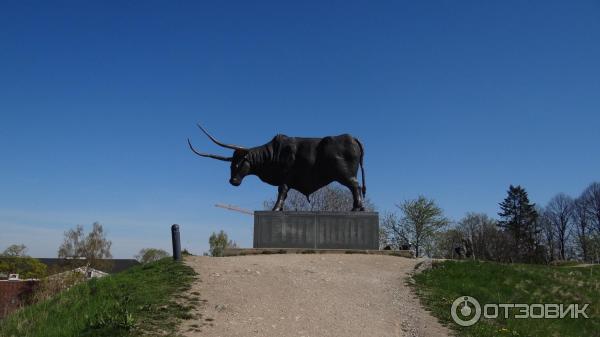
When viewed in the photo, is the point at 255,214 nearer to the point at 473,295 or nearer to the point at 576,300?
the point at 473,295

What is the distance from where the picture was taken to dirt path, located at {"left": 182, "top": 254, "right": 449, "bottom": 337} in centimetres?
839

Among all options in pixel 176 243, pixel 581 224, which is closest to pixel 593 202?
pixel 581 224

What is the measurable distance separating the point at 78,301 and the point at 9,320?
4.07 ft

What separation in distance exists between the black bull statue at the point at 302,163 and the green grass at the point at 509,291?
5.19 m

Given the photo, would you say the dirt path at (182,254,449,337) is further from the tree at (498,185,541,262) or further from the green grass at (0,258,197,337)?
the tree at (498,185,541,262)

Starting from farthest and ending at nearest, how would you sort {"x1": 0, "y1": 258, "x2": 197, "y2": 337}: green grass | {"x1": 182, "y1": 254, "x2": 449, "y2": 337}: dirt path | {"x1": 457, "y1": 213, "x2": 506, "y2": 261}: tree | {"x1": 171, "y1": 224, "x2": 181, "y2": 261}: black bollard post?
1. {"x1": 457, "y1": 213, "x2": 506, "y2": 261}: tree
2. {"x1": 171, "y1": 224, "x2": 181, "y2": 261}: black bollard post
3. {"x1": 182, "y1": 254, "x2": 449, "y2": 337}: dirt path
4. {"x1": 0, "y1": 258, "x2": 197, "y2": 337}: green grass

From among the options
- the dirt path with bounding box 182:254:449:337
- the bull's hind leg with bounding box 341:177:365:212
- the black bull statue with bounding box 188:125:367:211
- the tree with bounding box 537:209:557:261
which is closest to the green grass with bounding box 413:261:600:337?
the dirt path with bounding box 182:254:449:337

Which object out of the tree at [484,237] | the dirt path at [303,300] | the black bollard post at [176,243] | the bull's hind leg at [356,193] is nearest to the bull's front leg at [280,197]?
the bull's hind leg at [356,193]

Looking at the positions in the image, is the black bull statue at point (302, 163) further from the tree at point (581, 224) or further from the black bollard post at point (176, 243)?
the tree at point (581, 224)

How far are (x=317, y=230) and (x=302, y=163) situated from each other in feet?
9.04

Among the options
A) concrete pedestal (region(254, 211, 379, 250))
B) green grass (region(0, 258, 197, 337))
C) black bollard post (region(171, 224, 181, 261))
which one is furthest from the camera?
concrete pedestal (region(254, 211, 379, 250))

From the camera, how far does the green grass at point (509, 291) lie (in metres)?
9.91

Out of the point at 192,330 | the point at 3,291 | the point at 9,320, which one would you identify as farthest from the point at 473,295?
the point at 3,291

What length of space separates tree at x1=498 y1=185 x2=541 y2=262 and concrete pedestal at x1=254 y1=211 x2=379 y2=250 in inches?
1564
